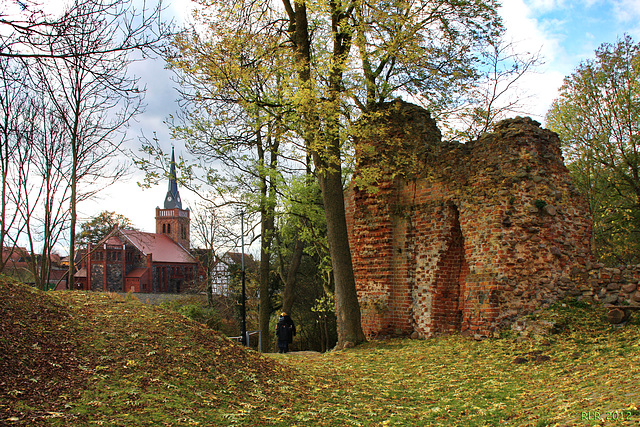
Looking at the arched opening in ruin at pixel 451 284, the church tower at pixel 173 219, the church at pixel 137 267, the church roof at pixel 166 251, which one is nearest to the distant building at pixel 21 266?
the arched opening in ruin at pixel 451 284

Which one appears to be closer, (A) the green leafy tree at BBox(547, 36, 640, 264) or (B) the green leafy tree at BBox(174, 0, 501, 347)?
(B) the green leafy tree at BBox(174, 0, 501, 347)

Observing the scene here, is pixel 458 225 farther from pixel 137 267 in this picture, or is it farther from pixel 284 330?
pixel 137 267

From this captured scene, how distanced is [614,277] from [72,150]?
15.3 metres

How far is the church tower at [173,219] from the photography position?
262 ft

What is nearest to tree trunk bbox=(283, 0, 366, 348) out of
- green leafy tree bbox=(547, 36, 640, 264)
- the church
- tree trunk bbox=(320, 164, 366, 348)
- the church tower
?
tree trunk bbox=(320, 164, 366, 348)

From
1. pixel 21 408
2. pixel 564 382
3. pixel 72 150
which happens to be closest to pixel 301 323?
pixel 72 150

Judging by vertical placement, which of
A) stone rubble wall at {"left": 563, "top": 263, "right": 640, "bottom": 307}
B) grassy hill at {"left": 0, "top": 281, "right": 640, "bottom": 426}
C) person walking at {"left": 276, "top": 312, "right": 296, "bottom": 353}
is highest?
stone rubble wall at {"left": 563, "top": 263, "right": 640, "bottom": 307}

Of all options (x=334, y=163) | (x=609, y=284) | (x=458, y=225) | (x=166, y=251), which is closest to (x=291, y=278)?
(x=334, y=163)

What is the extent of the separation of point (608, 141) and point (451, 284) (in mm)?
14117

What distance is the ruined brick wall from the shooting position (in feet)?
33.0

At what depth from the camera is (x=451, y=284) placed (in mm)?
11641

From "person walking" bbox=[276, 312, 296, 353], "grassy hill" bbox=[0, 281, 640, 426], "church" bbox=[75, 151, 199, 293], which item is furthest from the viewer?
"church" bbox=[75, 151, 199, 293]

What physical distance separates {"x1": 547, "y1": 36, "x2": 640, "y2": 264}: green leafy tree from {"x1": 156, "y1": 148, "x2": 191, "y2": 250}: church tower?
65.5 meters

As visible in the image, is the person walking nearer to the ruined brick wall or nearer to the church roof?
the ruined brick wall
